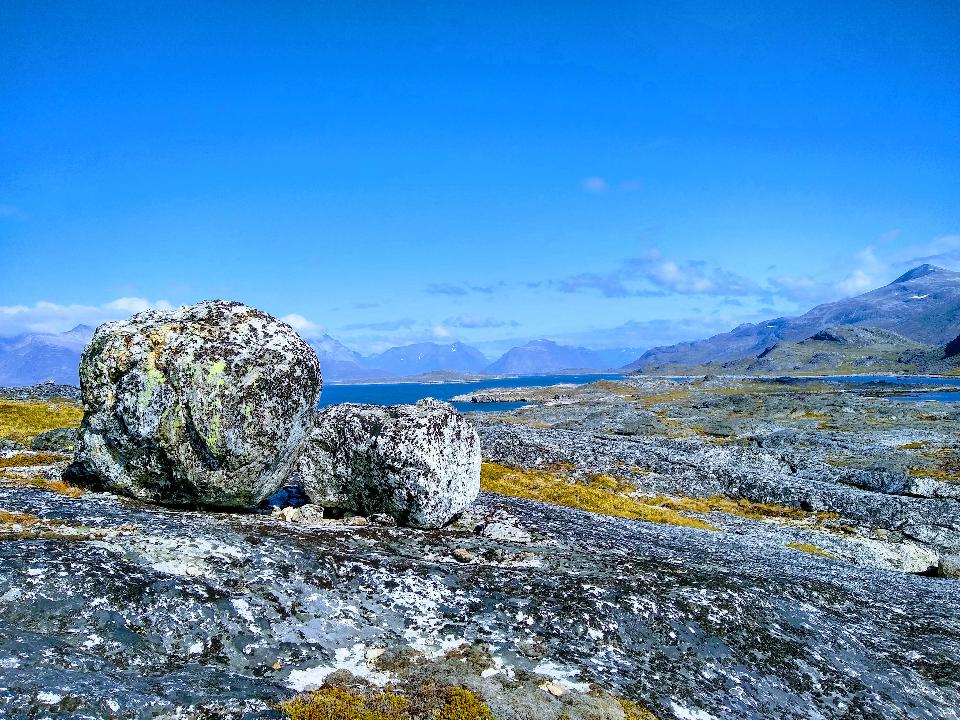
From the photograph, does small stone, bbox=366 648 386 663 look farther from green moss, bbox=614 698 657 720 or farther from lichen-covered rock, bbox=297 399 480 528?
lichen-covered rock, bbox=297 399 480 528

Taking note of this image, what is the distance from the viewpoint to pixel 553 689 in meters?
11.1

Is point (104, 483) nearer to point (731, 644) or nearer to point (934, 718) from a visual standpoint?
point (731, 644)

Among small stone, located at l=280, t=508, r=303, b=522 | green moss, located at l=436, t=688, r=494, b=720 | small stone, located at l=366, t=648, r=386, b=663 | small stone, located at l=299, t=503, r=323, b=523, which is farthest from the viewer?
small stone, located at l=299, t=503, r=323, b=523

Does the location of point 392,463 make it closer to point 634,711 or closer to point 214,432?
point 214,432

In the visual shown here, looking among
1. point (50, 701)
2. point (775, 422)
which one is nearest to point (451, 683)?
point (50, 701)

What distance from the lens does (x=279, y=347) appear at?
1927cm

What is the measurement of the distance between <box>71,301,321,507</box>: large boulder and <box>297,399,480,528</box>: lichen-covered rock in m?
2.38

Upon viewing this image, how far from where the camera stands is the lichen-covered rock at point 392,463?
21.2m

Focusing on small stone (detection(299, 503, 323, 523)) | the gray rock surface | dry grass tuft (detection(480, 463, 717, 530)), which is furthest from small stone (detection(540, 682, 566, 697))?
dry grass tuft (detection(480, 463, 717, 530))

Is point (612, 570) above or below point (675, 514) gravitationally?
above

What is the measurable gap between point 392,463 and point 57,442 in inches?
887

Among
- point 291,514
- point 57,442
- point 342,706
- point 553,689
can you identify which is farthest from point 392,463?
point 57,442

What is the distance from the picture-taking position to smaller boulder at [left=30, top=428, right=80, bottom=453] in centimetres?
3122

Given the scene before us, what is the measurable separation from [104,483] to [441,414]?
11.8 m
